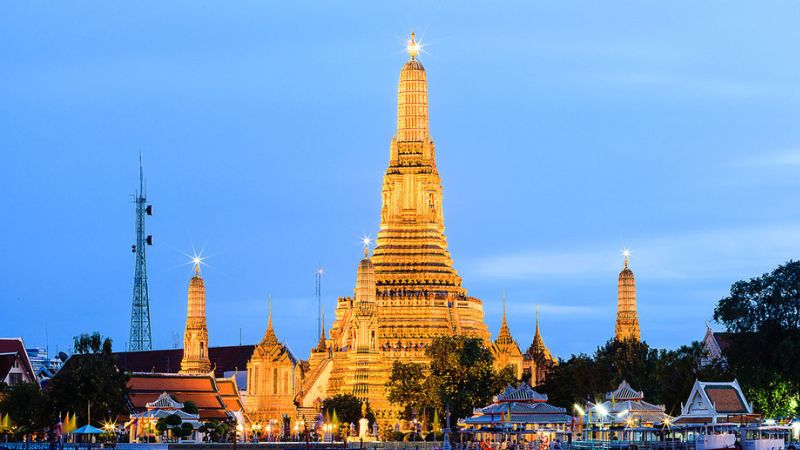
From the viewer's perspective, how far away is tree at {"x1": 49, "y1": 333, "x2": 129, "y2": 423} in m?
108

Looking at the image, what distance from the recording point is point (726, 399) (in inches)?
3622

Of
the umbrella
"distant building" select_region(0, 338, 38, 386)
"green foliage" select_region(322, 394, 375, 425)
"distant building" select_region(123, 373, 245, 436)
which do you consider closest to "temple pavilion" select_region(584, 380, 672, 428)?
the umbrella

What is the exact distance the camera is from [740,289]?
357 ft

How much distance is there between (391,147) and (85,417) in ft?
133

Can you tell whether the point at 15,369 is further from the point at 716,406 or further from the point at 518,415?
the point at 716,406

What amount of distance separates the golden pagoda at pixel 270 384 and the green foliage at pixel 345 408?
7.03 meters

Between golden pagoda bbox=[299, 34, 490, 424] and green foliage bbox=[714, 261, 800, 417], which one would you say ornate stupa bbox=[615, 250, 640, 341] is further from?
green foliage bbox=[714, 261, 800, 417]

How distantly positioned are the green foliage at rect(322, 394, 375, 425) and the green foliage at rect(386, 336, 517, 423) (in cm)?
545

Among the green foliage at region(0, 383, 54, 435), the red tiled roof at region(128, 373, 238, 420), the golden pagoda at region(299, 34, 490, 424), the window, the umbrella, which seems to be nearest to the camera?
the umbrella

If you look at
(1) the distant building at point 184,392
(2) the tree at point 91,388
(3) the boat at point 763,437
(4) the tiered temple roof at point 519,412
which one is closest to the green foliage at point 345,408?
(1) the distant building at point 184,392

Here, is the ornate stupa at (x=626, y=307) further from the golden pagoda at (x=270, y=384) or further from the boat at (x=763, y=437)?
the boat at (x=763, y=437)

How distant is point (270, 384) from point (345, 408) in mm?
10440

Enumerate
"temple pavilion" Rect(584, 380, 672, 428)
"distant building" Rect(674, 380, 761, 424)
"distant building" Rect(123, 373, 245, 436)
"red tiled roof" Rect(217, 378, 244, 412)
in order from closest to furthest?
"distant building" Rect(674, 380, 761, 424), "temple pavilion" Rect(584, 380, 672, 428), "distant building" Rect(123, 373, 245, 436), "red tiled roof" Rect(217, 378, 244, 412)

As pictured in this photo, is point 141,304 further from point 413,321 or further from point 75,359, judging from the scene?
point 75,359
